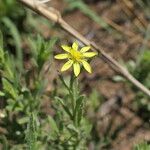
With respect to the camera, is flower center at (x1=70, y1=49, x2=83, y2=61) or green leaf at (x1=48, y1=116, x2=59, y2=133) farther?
green leaf at (x1=48, y1=116, x2=59, y2=133)

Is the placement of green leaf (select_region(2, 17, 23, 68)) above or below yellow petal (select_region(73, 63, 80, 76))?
above

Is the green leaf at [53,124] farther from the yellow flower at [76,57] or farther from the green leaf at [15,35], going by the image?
the green leaf at [15,35]

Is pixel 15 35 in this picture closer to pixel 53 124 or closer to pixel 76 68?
pixel 53 124

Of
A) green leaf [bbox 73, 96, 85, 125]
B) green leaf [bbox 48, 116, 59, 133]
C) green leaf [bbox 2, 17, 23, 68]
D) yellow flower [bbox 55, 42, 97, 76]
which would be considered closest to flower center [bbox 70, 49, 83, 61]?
yellow flower [bbox 55, 42, 97, 76]

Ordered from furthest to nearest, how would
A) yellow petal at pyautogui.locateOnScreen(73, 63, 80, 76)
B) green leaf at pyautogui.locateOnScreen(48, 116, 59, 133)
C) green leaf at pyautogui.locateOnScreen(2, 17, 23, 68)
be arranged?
green leaf at pyautogui.locateOnScreen(2, 17, 23, 68)
green leaf at pyautogui.locateOnScreen(48, 116, 59, 133)
yellow petal at pyautogui.locateOnScreen(73, 63, 80, 76)

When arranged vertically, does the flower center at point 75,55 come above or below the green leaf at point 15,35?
below

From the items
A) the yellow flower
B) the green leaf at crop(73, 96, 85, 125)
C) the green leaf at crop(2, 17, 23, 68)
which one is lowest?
the green leaf at crop(73, 96, 85, 125)

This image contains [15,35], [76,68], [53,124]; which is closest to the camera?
[76,68]

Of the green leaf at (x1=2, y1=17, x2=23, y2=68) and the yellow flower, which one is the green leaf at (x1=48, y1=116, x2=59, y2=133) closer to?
the yellow flower

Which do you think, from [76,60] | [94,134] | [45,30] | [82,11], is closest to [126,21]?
[82,11]

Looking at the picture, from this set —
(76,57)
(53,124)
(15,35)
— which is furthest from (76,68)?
(15,35)

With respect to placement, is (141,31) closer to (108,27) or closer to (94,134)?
(108,27)

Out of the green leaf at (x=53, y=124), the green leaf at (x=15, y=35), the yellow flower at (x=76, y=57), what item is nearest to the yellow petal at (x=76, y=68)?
the yellow flower at (x=76, y=57)
